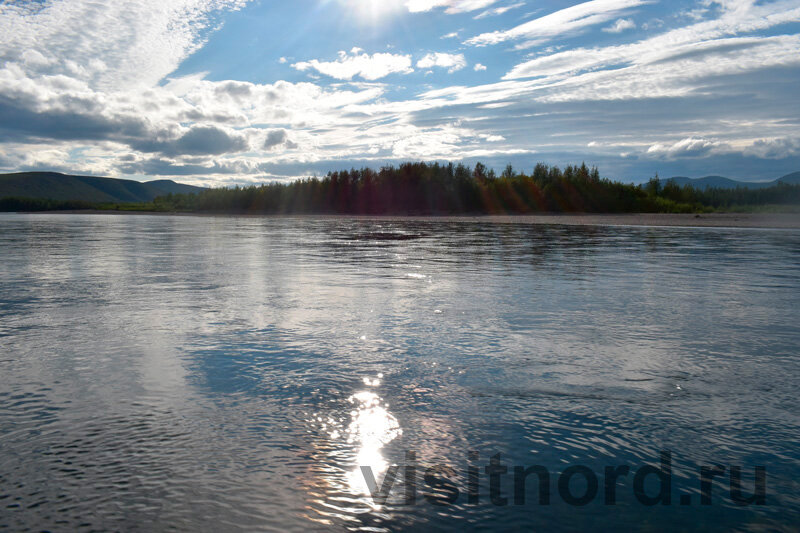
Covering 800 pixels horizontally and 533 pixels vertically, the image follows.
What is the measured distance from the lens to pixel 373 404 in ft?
16.5

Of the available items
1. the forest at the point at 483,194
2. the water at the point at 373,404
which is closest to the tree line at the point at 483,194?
the forest at the point at 483,194

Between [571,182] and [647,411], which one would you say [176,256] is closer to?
→ [647,411]

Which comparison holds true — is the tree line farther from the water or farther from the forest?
the water

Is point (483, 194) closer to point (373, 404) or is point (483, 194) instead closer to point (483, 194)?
point (483, 194)

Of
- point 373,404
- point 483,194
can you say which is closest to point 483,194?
point 483,194

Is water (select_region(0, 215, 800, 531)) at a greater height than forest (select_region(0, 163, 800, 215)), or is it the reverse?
forest (select_region(0, 163, 800, 215))

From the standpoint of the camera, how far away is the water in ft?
11.2

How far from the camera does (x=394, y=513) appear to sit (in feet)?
11.0

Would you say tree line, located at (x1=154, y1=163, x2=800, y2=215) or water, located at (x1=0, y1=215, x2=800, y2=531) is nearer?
water, located at (x1=0, y1=215, x2=800, y2=531)

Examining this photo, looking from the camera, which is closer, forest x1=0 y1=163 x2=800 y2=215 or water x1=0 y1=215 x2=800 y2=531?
water x1=0 y1=215 x2=800 y2=531

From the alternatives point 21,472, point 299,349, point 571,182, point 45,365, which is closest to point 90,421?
point 21,472

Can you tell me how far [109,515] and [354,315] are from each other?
19.5 ft

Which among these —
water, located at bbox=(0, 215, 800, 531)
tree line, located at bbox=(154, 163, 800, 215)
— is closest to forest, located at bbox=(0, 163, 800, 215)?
tree line, located at bbox=(154, 163, 800, 215)

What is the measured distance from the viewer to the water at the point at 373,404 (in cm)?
342
